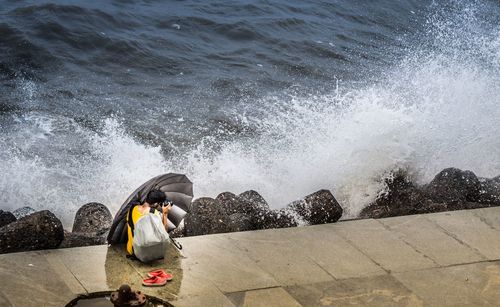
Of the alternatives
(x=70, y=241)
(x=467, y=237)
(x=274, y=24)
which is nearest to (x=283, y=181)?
(x=467, y=237)

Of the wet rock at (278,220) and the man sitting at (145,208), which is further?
A: the wet rock at (278,220)

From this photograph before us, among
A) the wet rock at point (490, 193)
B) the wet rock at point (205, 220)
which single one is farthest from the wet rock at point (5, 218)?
the wet rock at point (490, 193)

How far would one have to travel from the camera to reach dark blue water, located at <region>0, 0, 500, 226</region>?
12.2m

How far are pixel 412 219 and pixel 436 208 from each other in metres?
0.59

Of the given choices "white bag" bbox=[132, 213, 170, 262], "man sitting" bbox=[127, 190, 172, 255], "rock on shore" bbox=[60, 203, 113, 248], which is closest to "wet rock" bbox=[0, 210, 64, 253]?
"rock on shore" bbox=[60, 203, 113, 248]

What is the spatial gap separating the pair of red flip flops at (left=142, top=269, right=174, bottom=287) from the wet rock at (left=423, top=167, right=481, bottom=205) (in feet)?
13.2

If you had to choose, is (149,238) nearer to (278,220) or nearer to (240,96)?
(278,220)

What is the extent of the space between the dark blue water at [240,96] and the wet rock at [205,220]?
94.8 inches

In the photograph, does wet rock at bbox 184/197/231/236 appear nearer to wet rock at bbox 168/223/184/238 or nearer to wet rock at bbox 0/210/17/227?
wet rock at bbox 168/223/184/238

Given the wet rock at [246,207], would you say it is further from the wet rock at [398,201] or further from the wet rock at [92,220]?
the wet rock at [398,201]

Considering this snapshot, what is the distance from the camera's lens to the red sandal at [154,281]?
23.6ft

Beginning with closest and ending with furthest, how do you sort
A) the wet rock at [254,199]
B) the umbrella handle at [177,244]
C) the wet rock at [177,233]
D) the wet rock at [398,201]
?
the umbrella handle at [177,244] < the wet rock at [177,233] < the wet rock at [254,199] < the wet rock at [398,201]

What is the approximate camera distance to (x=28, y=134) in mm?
14180

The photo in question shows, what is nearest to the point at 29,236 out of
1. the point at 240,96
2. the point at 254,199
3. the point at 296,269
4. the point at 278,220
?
the point at 296,269
